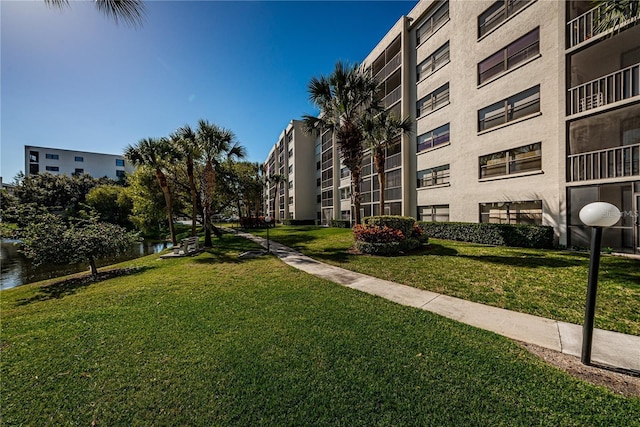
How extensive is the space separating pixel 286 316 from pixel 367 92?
47.0ft

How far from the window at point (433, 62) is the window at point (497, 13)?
2.77m

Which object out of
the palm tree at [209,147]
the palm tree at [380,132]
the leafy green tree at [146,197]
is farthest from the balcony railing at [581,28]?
the leafy green tree at [146,197]

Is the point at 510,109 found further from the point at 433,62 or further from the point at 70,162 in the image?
the point at 70,162

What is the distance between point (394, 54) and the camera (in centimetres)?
2400

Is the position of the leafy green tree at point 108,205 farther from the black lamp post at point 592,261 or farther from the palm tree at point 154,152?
the black lamp post at point 592,261

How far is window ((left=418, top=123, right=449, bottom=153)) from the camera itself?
1873cm

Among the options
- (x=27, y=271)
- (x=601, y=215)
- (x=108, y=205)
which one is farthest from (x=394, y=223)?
(x=108, y=205)

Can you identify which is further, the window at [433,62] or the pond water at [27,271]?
the window at [433,62]

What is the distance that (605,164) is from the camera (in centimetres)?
1066

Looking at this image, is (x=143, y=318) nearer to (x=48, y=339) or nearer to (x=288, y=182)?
(x=48, y=339)

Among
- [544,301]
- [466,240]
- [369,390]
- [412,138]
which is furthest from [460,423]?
[412,138]

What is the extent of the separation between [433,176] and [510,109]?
6613 millimetres

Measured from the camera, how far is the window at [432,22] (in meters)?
18.8

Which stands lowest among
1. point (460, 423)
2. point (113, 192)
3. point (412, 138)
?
point (460, 423)
